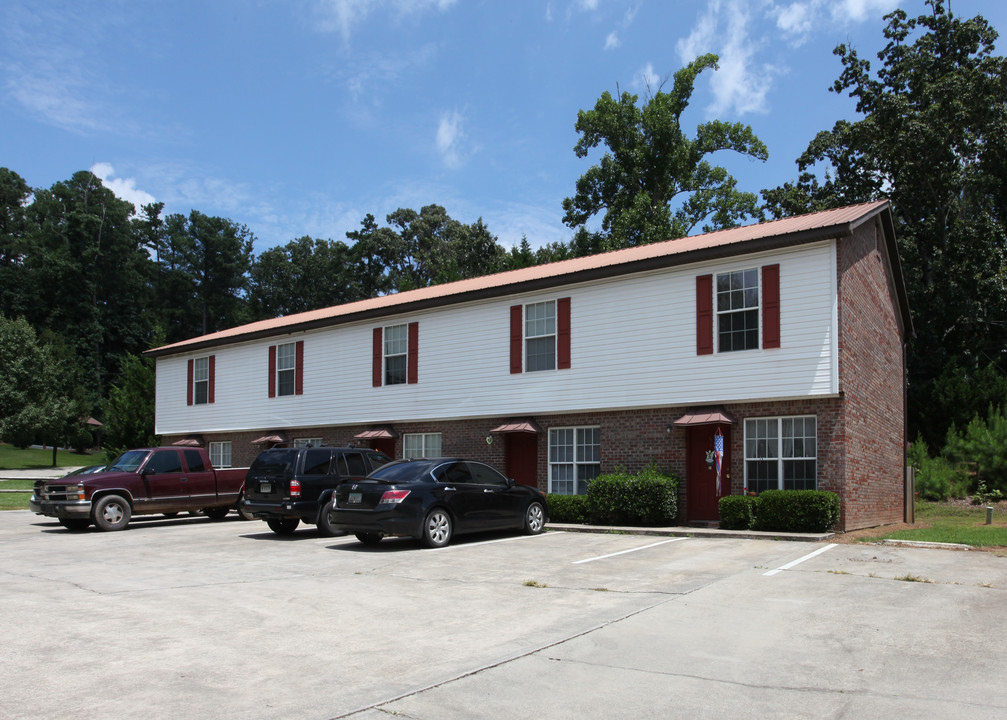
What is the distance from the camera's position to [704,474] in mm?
18359

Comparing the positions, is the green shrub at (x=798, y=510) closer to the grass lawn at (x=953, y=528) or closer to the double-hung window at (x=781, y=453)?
the grass lawn at (x=953, y=528)

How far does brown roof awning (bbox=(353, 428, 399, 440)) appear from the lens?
24.3 m

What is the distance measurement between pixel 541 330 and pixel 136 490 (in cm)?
1001

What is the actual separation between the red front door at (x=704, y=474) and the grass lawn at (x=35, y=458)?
47.0m

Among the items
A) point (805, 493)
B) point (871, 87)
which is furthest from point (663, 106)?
point (805, 493)

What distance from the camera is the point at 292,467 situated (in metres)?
16.1

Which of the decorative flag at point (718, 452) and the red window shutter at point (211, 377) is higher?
the red window shutter at point (211, 377)

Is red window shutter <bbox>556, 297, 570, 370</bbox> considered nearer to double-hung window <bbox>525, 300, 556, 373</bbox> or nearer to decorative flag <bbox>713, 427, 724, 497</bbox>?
double-hung window <bbox>525, 300, 556, 373</bbox>

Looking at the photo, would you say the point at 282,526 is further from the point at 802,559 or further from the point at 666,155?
the point at 666,155

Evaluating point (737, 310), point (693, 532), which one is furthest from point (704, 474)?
point (737, 310)

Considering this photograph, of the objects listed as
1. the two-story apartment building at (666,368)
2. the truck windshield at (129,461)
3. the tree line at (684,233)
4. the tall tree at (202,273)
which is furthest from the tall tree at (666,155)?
the tall tree at (202,273)

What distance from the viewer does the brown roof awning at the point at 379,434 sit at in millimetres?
24266

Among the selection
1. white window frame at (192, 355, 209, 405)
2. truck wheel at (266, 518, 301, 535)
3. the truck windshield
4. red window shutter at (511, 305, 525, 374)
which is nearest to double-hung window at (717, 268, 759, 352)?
red window shutter at (511, 305, 525, 374)

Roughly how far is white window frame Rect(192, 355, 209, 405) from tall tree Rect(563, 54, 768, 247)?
2204 centimetres
